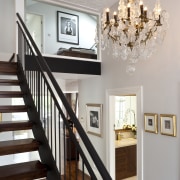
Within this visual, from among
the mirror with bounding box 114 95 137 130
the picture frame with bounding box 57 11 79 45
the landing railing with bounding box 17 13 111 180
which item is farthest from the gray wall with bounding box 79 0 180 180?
the mirror with bounding box 114 95 137 130

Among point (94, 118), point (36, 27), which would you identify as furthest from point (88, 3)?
point (94, 118)

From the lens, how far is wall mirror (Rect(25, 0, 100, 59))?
4.55 metres

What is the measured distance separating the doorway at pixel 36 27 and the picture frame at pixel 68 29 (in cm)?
50

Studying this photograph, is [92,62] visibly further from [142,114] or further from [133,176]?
[133,176]

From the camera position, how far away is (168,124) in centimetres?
335

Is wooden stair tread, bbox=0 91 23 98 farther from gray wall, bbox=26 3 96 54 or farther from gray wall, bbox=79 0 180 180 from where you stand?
gray wall, bbox=79 0 180 180

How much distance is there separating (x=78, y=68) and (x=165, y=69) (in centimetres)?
193

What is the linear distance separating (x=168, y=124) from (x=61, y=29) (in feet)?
11.9

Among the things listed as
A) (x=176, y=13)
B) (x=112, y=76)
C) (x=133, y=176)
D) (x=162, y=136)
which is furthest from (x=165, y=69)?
(x=133, y=176)

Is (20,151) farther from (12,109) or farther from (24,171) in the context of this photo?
(12,109)

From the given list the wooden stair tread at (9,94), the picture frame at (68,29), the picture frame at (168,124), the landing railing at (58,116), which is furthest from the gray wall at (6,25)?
the picture frame at (168,124)

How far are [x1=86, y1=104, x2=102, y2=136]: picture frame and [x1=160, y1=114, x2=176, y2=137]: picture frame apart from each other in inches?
71.5

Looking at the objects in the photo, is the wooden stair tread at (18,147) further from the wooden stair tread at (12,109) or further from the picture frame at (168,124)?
the picture frame at (168,124)

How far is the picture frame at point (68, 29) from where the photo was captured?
5.03 m
